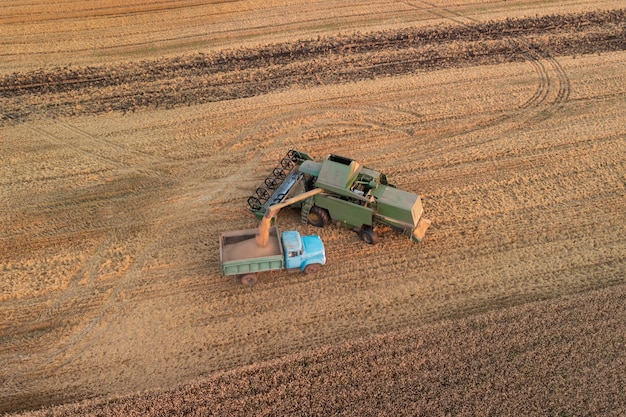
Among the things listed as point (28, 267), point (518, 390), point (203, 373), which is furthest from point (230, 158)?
point (518, 390)

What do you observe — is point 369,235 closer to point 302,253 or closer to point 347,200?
point 347,200

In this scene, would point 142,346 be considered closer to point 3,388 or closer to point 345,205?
point 3,388

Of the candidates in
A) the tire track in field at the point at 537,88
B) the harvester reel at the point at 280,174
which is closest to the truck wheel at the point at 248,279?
the harvester reel at the point at 280,174

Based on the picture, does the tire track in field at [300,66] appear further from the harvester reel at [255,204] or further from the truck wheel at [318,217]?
the truck wheel at [318,217]

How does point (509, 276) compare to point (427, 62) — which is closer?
point (509, 276)

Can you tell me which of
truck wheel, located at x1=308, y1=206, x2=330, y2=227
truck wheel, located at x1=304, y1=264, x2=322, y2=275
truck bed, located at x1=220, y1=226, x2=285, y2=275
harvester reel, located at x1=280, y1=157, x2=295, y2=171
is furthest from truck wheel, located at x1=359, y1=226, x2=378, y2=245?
harvester reel, located at x1=280, y1=157, x2=295, y2=171

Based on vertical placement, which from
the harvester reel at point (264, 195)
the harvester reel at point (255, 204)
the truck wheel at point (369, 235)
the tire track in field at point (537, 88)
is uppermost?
the tire track in field at point (537, 88)

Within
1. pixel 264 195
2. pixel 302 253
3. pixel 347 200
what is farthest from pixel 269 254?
pixel 264 195
